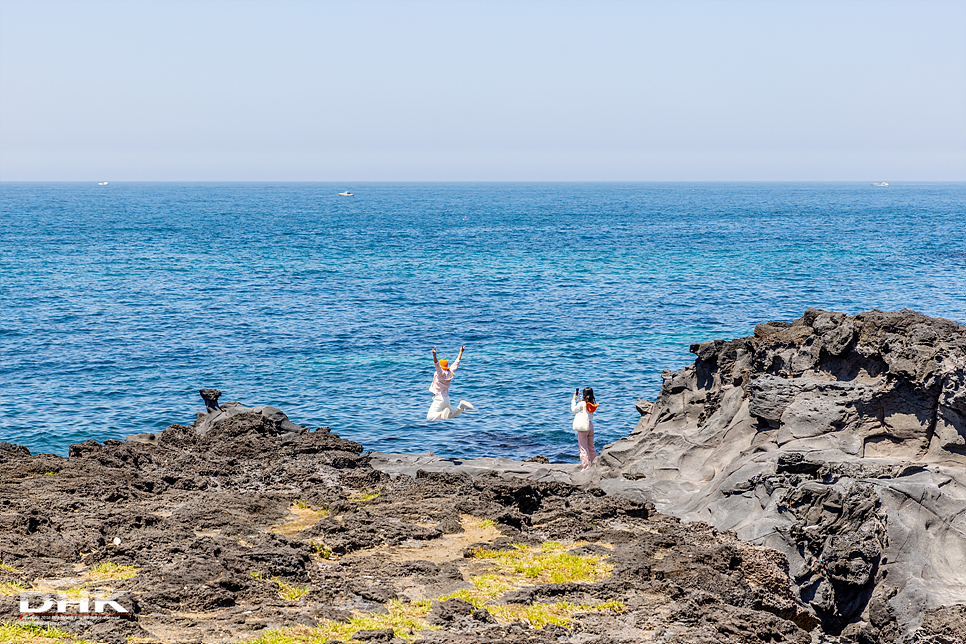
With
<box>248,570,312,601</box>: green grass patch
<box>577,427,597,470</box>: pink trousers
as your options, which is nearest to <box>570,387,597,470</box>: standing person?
<box>577,427,597,470</box>: pink trousers

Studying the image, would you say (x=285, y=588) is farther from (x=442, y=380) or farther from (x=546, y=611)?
(x=442, y=380)

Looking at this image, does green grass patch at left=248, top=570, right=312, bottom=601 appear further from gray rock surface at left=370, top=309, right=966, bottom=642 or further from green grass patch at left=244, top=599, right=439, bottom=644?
gray rock surface at left=370, top=309, right=966, bottom=642

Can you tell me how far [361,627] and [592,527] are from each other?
19.0 feet

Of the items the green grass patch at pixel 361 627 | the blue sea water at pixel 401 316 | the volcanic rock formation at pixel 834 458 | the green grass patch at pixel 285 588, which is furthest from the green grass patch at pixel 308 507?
the blue sea water at pixel 401 316

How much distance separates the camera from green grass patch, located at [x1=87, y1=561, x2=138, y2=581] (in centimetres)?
1325

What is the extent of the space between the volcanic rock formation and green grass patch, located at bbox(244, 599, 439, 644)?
646 cm

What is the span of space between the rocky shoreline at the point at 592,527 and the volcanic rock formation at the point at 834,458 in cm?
5

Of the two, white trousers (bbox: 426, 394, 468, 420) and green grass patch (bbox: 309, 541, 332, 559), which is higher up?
white trousers (bbox: 426, 394, 468, 420)

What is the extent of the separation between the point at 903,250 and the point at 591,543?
8514 cm

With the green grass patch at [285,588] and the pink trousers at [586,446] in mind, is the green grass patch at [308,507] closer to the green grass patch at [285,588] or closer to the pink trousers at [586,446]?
the green grass patch at [285,588]

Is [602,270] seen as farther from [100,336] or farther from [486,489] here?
[486,489]

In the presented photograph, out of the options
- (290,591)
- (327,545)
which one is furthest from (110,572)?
(327,545)

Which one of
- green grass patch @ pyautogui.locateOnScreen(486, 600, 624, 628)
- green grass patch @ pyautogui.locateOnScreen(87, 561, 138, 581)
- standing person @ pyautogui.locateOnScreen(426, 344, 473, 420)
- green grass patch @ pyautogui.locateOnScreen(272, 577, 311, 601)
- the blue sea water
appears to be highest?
standing person @ pyautogui.locateOnScreen(426, 344, 473, 420)

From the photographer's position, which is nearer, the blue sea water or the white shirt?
the white shirt
